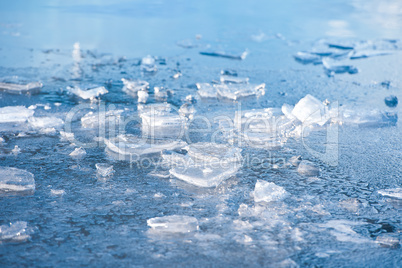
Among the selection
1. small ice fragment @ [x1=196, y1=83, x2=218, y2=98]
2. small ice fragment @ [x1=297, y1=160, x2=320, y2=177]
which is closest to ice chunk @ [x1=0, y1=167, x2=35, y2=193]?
small ice fragment @ [x1=297, y1=160, x2=320, y2=177]

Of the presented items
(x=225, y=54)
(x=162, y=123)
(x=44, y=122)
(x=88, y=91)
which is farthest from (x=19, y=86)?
(x=225, y=54)

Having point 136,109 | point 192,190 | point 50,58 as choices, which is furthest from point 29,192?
point 50,58

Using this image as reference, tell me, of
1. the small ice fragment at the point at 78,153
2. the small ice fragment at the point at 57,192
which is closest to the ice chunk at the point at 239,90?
the small ice fragment at the point at 78,153

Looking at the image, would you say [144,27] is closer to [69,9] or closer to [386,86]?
[69,9]

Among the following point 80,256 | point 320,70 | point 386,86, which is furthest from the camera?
point 320,70

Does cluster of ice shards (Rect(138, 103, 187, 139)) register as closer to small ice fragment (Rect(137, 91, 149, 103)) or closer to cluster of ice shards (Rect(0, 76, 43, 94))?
small ice fragment (Rect(137, 91, 149, 103))

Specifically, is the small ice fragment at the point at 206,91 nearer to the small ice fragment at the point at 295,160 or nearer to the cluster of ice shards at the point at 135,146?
the cluster of ice shards at the point at 135,146

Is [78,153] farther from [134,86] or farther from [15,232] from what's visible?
[134,86]
